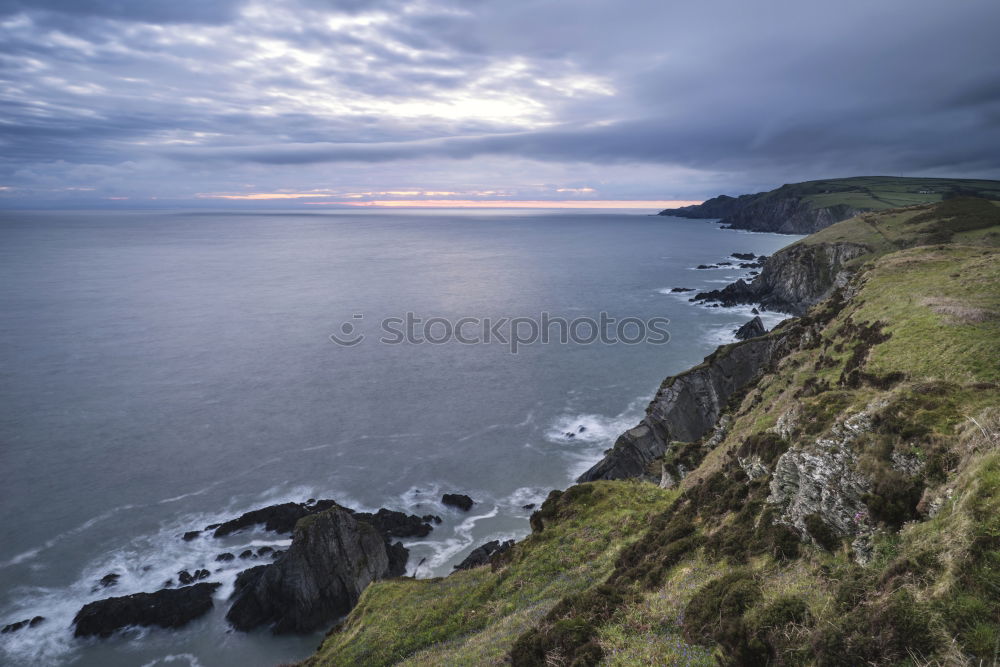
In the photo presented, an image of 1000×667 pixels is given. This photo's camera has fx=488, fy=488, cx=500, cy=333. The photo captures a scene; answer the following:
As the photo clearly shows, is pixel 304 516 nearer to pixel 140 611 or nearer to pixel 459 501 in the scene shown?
pixel 140 611

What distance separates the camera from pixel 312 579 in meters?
34.7

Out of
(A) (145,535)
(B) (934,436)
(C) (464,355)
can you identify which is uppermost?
(B) (934,436)

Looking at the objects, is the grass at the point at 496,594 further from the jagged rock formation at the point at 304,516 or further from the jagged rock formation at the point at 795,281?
the jagged rock formation at the point at 795,281

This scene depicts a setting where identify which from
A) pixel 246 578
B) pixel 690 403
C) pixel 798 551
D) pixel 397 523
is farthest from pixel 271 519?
pixel 798 551

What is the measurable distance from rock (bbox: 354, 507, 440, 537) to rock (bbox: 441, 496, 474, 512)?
2331 millimetres

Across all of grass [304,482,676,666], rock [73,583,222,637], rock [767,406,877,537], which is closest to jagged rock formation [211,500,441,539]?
rock [73,583,222,637]

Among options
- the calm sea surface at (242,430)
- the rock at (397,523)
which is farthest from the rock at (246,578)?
the rock at (397,523)

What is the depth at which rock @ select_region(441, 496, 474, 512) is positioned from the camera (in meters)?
45.1

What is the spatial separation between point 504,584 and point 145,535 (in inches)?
1424

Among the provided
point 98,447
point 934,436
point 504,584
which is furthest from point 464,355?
point 934,436

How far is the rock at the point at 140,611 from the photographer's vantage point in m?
32.9

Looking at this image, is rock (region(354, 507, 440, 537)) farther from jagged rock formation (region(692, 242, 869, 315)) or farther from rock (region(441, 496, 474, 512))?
jagged rock formation (region(692, 242, 869, 315))

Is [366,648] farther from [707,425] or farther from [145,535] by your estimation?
[707,425]

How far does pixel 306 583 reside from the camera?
34.5m
